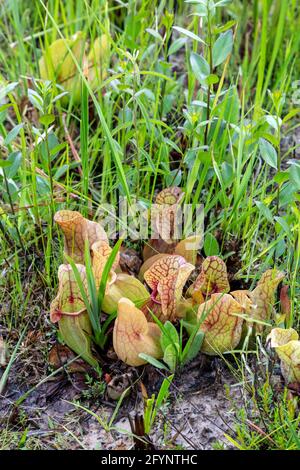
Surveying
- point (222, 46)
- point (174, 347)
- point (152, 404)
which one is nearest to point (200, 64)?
point (222, 46)

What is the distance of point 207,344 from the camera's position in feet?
5.42

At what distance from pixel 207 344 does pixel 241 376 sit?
4.8 inches

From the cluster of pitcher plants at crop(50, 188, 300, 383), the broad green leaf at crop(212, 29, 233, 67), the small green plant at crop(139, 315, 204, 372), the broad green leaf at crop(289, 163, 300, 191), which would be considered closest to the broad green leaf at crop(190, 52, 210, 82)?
the broad green leaf at crop(212, 29, 233, 67)

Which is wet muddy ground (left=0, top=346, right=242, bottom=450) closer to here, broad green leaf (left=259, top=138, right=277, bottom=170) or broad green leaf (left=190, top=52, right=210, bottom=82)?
broad green leaf (left=259, top=138, right=277, bottom=170)

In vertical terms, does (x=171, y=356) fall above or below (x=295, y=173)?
below

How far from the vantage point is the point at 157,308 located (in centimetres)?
169

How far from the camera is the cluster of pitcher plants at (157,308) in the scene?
1573 mm

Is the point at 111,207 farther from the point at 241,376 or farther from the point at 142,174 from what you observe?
the point at 241,376

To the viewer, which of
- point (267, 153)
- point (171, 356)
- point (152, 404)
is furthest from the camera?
point (267, 153)

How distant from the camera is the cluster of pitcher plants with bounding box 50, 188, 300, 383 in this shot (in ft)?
5.16

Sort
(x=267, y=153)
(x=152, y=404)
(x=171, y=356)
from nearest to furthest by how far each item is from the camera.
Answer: (x=152, y=404) → (x=171, y=356) → (x=267, y=153)

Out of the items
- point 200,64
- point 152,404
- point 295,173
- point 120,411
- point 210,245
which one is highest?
point 200,64

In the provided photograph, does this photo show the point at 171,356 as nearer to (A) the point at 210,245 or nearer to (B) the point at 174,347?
(B) the point at 174,347
